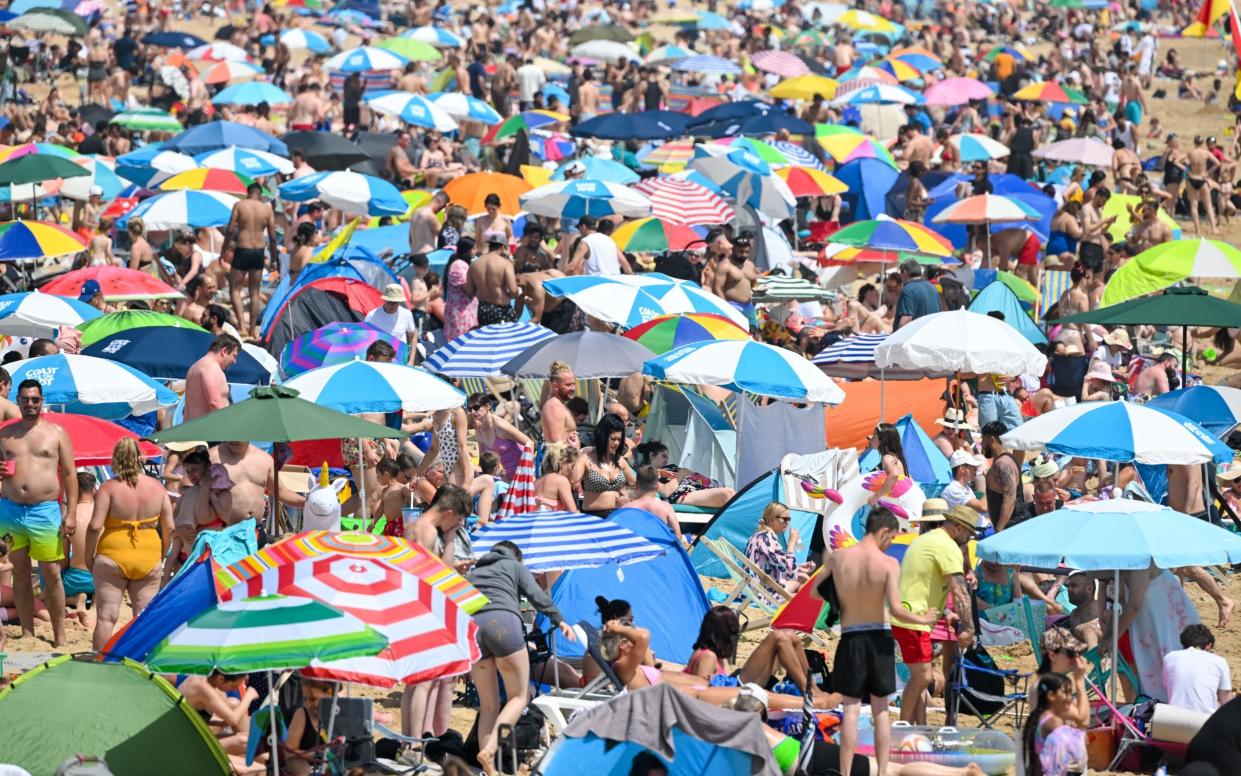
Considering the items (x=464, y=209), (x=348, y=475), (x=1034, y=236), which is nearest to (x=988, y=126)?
(x=1034, y=236)

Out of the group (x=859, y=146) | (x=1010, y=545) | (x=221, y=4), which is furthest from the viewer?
(x=221, y=4)

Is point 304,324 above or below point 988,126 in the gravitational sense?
above

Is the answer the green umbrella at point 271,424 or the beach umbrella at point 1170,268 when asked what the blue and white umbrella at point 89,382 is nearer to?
the green umbrella at point 271,424

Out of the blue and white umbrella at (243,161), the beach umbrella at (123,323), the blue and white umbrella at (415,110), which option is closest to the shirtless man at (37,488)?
the beach umbrella at (123,323)

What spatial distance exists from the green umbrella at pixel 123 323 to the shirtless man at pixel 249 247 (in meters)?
3.75

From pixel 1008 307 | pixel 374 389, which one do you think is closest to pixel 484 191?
pixel 1008 307

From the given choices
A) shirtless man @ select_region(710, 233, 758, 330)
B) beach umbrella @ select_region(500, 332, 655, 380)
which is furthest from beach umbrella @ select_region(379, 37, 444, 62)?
beach umbrella @ select_region(500, 332, 655, 380)

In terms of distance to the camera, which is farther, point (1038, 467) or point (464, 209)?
point (464, 209)

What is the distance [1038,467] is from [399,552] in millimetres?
5033

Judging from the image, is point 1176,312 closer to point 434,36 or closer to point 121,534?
point 121,534

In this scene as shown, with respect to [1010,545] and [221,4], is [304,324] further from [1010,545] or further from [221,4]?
[221,4]

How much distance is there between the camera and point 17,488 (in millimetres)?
9336

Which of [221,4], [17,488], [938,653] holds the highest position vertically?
[17,488]

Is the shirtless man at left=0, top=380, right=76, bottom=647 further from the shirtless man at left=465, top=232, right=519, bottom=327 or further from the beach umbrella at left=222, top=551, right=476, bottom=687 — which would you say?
the shirtless man at left=465, top=232, right=519, bottom=327
